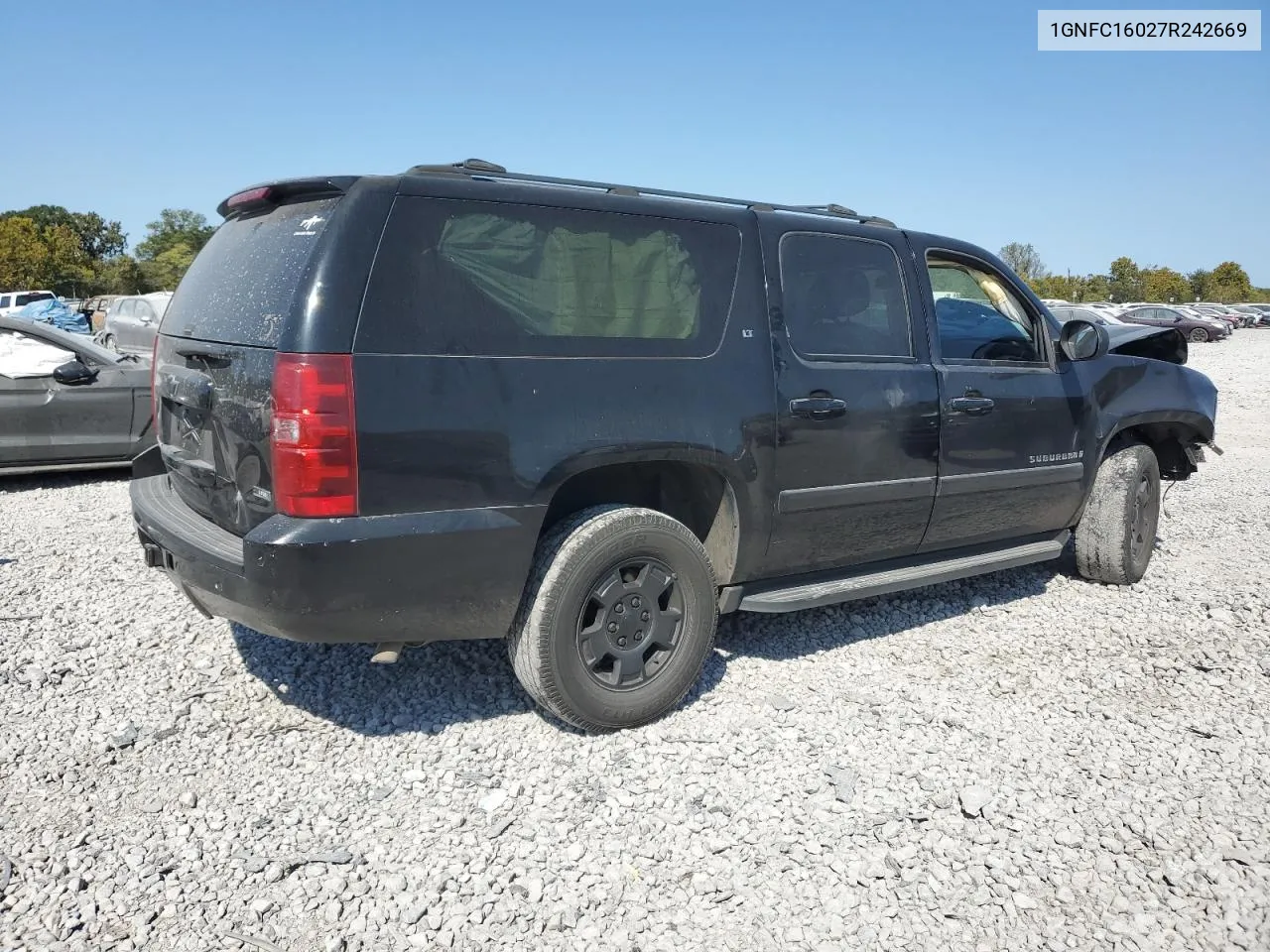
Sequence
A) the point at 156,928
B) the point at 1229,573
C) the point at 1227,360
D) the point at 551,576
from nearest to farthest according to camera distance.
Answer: the point at 156,928 → the point at 551,576 → the point at 1229,573 → the point at 1227,360

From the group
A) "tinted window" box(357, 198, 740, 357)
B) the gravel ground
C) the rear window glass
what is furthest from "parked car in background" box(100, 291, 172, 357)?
"tinted window" box(357, 198, 740, 357)

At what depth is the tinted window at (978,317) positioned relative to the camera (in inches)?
184

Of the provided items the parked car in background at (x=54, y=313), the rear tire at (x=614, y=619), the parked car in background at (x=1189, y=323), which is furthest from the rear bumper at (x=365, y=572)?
the parked car in background at (x=1189, y=323)

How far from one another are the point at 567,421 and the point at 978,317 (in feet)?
8.40

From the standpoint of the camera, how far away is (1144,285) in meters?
79.4

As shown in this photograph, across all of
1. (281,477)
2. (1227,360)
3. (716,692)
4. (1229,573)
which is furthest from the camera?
(1227,360)

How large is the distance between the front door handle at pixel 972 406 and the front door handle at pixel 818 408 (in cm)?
71

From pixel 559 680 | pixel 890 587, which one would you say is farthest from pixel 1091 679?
pixel 559 680

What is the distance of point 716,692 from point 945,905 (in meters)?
1.51

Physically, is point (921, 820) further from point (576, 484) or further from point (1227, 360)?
point (1227, 360)

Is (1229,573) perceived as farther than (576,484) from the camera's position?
Yes

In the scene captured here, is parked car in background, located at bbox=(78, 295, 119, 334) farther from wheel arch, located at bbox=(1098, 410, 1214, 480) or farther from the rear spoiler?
wheel arch, located at bbox=(1098, 410, 1214, 480)

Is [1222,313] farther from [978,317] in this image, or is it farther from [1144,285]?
[978,317]

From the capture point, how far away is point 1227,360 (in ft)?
86.1
